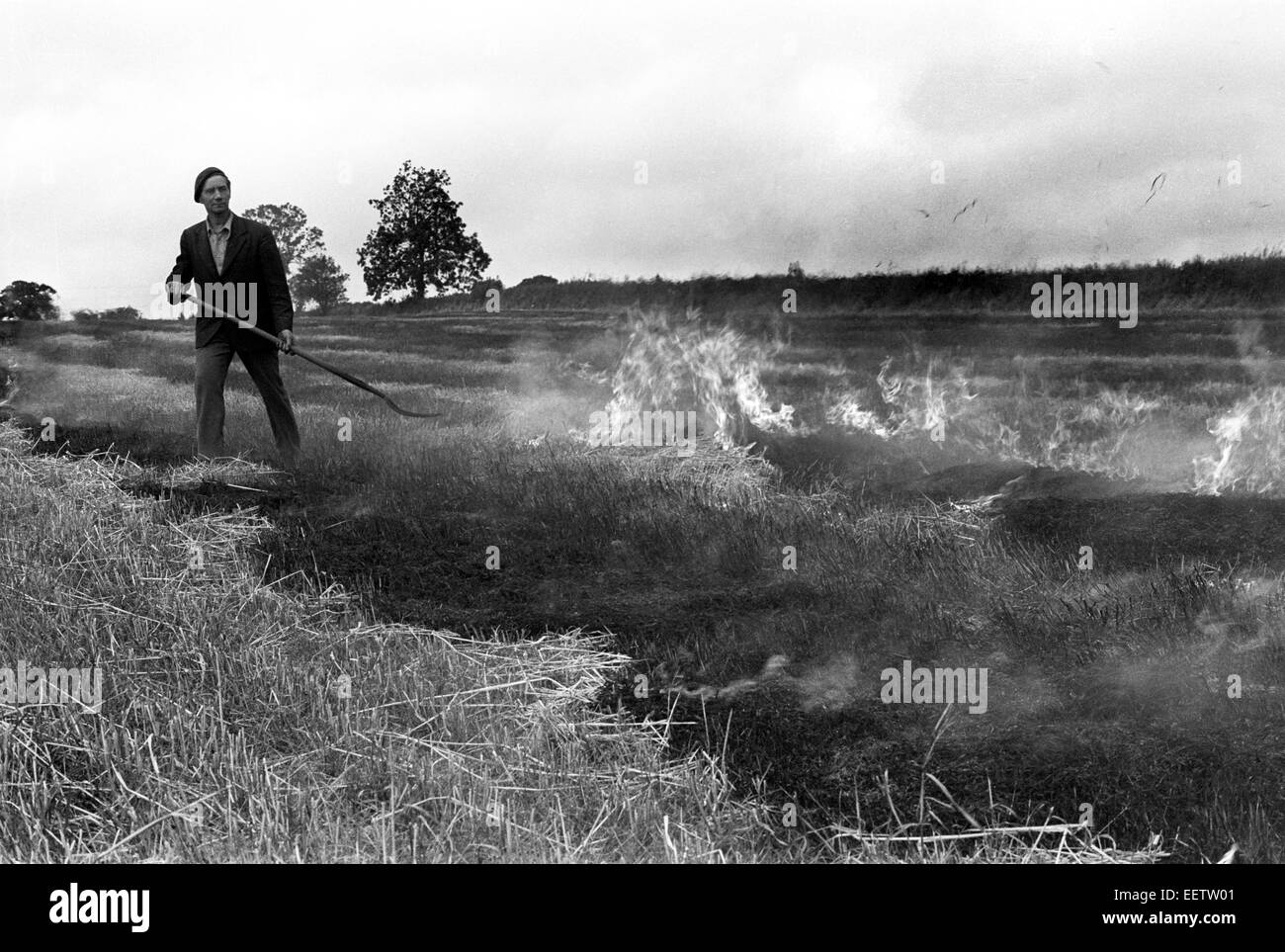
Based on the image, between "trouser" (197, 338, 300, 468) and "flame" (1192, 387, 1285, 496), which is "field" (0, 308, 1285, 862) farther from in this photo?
"trouser" (197, 338, 300, 468)

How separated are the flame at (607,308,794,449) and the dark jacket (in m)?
3.72

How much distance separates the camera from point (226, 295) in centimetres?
1094

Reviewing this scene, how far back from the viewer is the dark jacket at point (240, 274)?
11.0 m

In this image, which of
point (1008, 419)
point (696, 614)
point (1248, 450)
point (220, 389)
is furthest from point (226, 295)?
point (1248, 450)

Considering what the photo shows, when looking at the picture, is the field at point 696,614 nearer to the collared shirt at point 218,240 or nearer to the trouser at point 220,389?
the trouser at point 220,389

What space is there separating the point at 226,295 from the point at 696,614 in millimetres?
6396

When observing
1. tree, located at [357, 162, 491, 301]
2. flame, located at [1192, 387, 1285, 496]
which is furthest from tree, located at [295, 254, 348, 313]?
flame, located at [1192, 387, 1285, 496]

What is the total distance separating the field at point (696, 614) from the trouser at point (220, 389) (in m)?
0.48

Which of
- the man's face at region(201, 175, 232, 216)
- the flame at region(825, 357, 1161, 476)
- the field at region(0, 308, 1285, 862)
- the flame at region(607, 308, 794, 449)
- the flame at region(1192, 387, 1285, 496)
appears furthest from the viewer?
the flame at region(607, 308, 794, 449)

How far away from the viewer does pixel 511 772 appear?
460 centimetres

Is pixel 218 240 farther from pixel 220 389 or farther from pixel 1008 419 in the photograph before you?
pixel 1008 419

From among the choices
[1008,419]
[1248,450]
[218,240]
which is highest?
[218,240]

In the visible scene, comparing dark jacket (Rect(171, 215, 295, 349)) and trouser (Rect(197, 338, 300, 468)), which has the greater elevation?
dark jacket (Rect(171, 215, 295, 349))

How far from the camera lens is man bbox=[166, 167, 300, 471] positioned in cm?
1091
